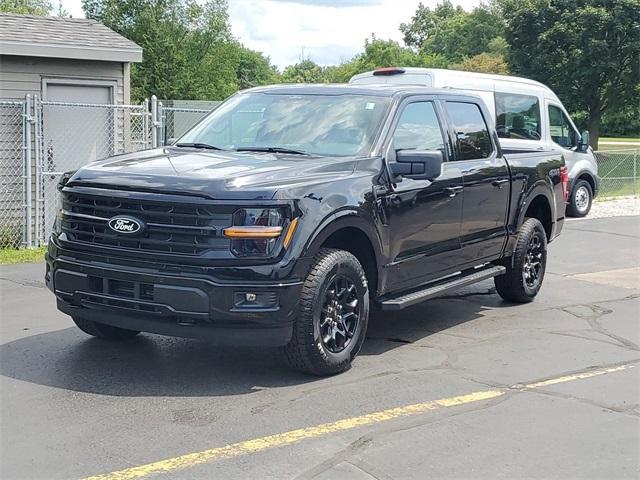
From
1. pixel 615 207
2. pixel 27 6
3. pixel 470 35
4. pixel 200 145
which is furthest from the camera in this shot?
pixel 470 35

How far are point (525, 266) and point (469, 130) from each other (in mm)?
1687

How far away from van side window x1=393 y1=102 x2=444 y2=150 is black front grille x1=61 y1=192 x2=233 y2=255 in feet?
6.28

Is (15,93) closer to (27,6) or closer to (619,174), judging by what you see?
(619,174)

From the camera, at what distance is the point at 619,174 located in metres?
22.9

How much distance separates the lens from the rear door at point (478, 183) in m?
7.29

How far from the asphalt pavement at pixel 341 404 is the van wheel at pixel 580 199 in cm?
934

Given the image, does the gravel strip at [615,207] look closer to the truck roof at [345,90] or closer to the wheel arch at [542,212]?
the wheel arch at [542,212]

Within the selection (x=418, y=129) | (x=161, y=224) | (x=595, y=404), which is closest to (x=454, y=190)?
(x=418, y=129)

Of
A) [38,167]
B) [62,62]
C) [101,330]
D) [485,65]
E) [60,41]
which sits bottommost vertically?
[101,330]

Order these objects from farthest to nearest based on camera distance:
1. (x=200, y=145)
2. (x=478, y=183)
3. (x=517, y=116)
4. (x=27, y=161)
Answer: (x=517, y=116)
(x=27, y=161)
(x=478, y=183)
(x=200, y=145)

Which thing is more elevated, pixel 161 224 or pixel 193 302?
pixel 161 224

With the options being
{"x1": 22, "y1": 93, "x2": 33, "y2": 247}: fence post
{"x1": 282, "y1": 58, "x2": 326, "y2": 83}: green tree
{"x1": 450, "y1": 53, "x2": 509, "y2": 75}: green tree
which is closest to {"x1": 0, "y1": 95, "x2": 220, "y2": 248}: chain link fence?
{"x1": 22, "y1": 93, "x2": 33, "y2": 247}: fence post

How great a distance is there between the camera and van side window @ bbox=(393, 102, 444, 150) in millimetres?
6652

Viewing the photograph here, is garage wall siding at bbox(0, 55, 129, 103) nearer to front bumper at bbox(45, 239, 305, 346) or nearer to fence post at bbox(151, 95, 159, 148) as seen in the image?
fence post at bbox(151, 95, 159, 148)
